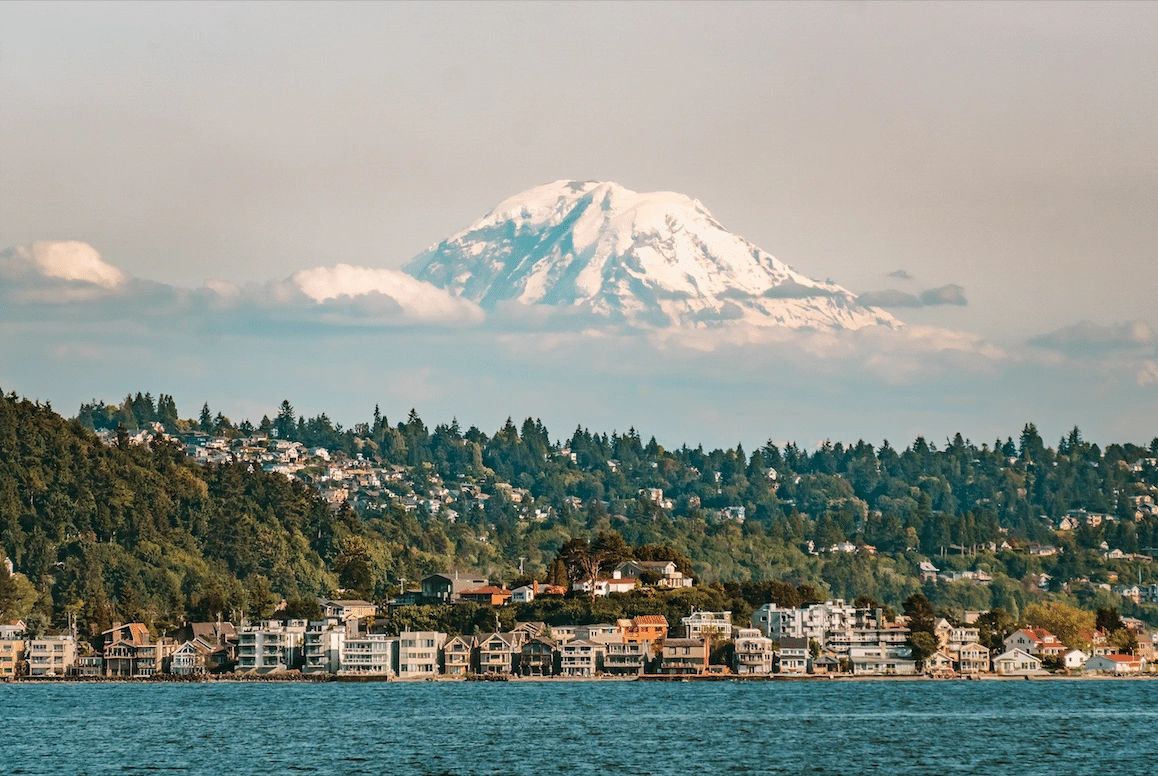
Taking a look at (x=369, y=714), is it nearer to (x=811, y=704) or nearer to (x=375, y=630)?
(x=811, y=704)

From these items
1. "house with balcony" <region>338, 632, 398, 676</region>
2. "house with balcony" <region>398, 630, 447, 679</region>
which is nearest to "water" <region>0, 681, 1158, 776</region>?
"house with balcony" <region>398, 630, 447, 679</region>

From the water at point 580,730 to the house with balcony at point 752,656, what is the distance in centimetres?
1257

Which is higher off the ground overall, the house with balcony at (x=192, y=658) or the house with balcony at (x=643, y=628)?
the house with balcony at (x=643, y=628)

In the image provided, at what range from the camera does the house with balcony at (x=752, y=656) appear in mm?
165375

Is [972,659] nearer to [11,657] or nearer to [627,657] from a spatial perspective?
[627,657]

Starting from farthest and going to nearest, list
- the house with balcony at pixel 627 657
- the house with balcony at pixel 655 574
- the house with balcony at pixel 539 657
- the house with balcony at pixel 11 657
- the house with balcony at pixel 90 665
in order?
the house with balcony at pixel 655 574 < the house with balcony at pixel 90 665 < the house with balcony at pixel 11 657 < the house with balcony at pixel 627 657 < the house with balcony at pixel 539 657

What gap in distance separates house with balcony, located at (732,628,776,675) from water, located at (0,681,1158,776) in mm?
12566

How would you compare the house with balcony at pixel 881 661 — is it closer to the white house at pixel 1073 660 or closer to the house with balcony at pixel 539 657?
the white house at pixel 1073 660

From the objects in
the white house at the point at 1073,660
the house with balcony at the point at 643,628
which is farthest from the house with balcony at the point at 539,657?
the white house at the point at 1073,660

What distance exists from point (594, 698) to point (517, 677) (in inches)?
1070

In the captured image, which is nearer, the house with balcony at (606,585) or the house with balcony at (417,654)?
the house with balcony at (417,654)

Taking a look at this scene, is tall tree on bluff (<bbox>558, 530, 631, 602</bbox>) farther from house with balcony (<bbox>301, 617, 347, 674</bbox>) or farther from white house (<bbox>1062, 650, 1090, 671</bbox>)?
white house (<bbox>1062, 650, 1090, 671</bbox>)

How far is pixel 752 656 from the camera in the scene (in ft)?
544

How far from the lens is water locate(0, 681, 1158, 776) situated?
9119 cm
